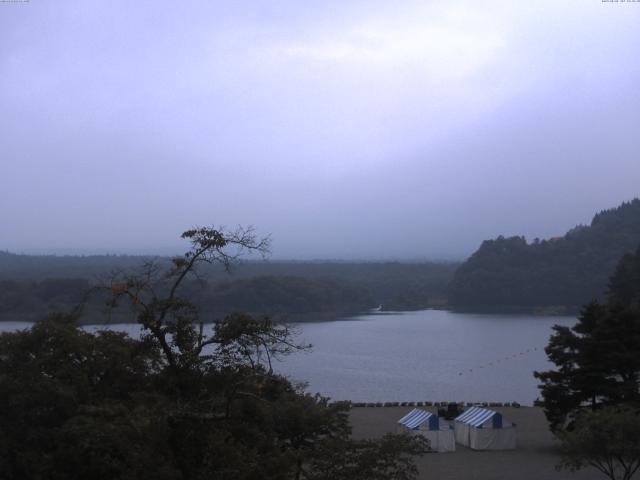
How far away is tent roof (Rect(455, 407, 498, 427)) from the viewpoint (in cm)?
1353

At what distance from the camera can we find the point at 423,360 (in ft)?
100

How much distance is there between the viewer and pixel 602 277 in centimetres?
5938

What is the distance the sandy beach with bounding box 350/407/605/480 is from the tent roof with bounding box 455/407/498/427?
462 mm

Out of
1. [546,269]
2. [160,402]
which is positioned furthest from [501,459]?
[546,269]

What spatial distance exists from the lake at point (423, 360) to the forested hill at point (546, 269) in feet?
37.0

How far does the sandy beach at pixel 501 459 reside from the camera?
11.5 meters

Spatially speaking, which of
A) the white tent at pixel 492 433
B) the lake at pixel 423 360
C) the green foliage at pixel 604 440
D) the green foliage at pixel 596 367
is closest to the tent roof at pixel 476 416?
the white tent at pixel 492 433

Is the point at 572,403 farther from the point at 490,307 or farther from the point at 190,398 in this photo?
the point at 490,307

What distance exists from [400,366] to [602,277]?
35984 mm

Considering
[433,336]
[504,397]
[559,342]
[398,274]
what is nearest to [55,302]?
[433,336]

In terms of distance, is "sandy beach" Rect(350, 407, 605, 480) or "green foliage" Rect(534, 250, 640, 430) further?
"green foliage" Rect(534, 250, 640, 430)

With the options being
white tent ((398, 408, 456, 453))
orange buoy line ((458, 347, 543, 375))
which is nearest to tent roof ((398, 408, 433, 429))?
white tent ((398, 408, 456, 453))

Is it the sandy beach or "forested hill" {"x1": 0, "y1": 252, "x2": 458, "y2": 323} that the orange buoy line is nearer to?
"forested hill" {"x1": 0, "y1": 252, "x2": 458, "y2": 323}

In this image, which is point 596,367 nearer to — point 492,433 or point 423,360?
point 492,433
